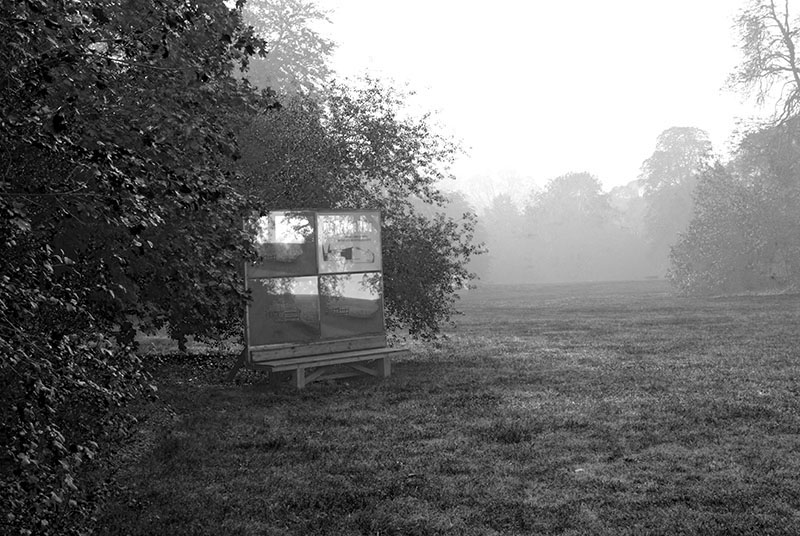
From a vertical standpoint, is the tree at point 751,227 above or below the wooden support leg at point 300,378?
above

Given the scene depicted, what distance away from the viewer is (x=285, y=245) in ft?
51.3

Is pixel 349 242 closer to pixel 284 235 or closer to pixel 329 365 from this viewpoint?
pixel 284 235

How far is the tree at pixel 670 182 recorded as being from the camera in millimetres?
89562

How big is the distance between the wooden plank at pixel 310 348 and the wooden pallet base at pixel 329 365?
8 cm

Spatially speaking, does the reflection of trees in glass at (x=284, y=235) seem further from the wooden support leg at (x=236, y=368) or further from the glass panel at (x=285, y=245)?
the wooden support leg at (x=236, y=368)

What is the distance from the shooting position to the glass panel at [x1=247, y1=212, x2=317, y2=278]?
15336 millimetres

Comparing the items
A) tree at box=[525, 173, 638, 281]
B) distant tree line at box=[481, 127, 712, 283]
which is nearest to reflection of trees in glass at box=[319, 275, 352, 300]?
distant tree line at box=[481, 127, 712, 283]

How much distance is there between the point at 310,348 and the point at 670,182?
87133 mm

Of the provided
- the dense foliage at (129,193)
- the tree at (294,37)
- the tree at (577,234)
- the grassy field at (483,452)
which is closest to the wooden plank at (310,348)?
the grassy field at (483,452)

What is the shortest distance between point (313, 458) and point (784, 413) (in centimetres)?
634

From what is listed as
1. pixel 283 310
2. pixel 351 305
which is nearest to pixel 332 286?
pixel 351 305

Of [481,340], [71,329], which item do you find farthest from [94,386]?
[481,340]

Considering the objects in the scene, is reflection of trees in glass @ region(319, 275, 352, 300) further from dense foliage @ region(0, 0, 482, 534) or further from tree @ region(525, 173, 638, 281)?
tree @ region(525, 173, 638, 281)

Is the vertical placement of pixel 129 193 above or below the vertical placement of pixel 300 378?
above
